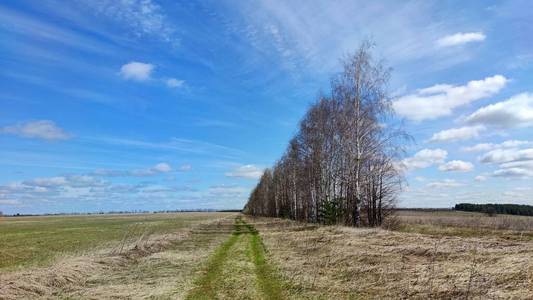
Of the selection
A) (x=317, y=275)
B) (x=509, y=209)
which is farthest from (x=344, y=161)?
(x=509, y=209)

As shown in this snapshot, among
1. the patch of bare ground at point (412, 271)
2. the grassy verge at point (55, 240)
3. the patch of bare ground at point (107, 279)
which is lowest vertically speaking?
the grassy verge at point (55, 240)

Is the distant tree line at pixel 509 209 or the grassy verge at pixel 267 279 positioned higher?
the distant tree line at pixel 509 209

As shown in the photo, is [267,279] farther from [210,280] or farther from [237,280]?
[210,280]

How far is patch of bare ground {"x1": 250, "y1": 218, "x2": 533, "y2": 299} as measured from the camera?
9.55 meters

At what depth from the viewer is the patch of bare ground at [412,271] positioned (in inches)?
376

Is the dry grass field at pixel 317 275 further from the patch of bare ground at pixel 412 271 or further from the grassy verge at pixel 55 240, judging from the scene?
the grassy verge at pixel 55 240

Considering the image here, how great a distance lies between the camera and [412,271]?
1197 centimetres

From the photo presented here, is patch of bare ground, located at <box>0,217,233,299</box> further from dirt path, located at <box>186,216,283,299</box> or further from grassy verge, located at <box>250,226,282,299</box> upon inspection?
grassy verge, located at <box>250,226,282,299</box>

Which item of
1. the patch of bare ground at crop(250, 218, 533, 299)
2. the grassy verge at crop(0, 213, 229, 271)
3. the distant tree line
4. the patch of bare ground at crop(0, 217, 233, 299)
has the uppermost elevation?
the distant tree line

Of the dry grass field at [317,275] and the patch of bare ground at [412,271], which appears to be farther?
the dry grass field at [317,275]

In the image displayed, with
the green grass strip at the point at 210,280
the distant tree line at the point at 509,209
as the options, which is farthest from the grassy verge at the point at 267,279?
the distant tree line at the point at 509,209

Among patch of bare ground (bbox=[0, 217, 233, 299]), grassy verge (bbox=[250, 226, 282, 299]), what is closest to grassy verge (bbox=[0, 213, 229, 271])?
patch of bare ground (bbox=[0, 217, 233, 299])

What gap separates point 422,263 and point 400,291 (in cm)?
269

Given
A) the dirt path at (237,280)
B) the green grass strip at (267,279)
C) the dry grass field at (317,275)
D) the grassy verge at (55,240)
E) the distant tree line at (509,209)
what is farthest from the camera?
the distant tree line at (509,209)
